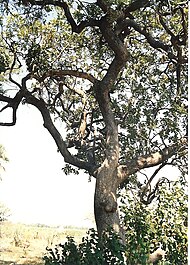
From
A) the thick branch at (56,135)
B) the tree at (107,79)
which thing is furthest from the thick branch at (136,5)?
the thick branch at (56,135)

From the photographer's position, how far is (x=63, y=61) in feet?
19.0

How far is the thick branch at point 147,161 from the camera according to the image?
14.8 ft

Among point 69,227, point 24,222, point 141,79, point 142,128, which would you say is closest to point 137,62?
point 141,79

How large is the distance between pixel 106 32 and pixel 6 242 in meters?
5.21

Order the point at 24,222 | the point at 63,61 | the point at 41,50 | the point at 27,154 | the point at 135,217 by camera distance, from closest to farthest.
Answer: the point at 135,217 < the point at 41,50 < the point at 63,61 < the point at 27,154 < the point at 24,222

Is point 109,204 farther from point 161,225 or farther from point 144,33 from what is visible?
point 144,33

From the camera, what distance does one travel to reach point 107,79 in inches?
183

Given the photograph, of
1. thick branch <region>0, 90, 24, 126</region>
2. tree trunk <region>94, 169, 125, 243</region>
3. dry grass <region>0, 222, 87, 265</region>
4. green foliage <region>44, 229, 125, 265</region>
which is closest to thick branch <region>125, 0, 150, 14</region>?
thick branch <region>0, 90, 24, 126</region>

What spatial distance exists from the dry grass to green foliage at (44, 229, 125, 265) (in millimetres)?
3367

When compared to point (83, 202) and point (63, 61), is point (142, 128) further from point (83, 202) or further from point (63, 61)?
point (83, 202)

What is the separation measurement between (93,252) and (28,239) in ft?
16.6

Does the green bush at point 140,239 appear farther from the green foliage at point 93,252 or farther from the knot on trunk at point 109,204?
the knot on trunk at point 109,204

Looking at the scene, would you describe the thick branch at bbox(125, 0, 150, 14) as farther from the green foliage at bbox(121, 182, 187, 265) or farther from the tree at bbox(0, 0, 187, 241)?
the green foliage at bbox(121, 182, 187, 265)

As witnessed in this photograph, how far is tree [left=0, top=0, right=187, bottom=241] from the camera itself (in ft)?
14.6
